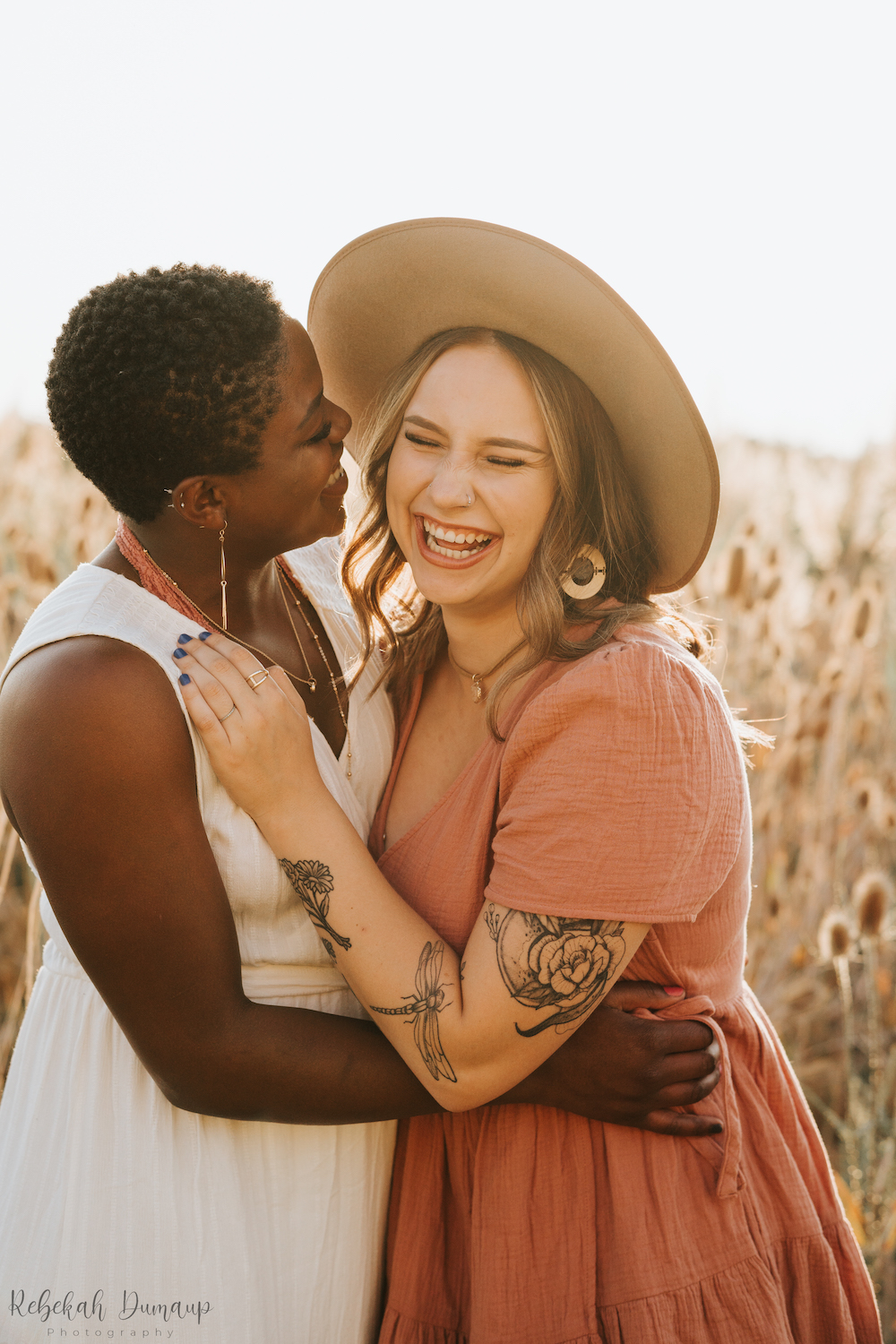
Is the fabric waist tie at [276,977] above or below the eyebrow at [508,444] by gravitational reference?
below

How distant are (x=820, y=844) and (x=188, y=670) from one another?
9.70 feet

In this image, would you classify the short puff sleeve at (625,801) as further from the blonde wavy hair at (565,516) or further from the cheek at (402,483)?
the cheek at (402,483)

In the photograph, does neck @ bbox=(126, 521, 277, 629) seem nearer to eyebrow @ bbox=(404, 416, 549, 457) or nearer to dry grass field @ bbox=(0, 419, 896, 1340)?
eyebrow @ bbox=(404, 416, 549, 457)

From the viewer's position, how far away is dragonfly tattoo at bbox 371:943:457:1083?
1.89 meters

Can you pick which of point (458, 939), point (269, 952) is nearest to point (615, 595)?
point (458, 939)

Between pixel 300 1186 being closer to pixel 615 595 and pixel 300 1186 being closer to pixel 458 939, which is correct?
pixel 458 939

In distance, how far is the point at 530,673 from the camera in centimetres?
216

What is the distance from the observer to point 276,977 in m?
2.06

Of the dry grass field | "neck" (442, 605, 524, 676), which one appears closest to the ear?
"neck" (442, 605, 524, 676)

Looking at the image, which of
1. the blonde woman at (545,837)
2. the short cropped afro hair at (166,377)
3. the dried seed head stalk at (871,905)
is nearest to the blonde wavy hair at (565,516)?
the blonde woman at (545,837)

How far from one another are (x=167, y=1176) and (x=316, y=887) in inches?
24.9

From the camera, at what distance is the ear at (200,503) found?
81.0 inches

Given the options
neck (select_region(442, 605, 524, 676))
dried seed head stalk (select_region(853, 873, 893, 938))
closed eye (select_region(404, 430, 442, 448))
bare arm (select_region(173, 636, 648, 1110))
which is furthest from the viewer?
dried seed head stalk (select_region(853, 873, 893, 938))

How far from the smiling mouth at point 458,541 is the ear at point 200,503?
1.54 ft
